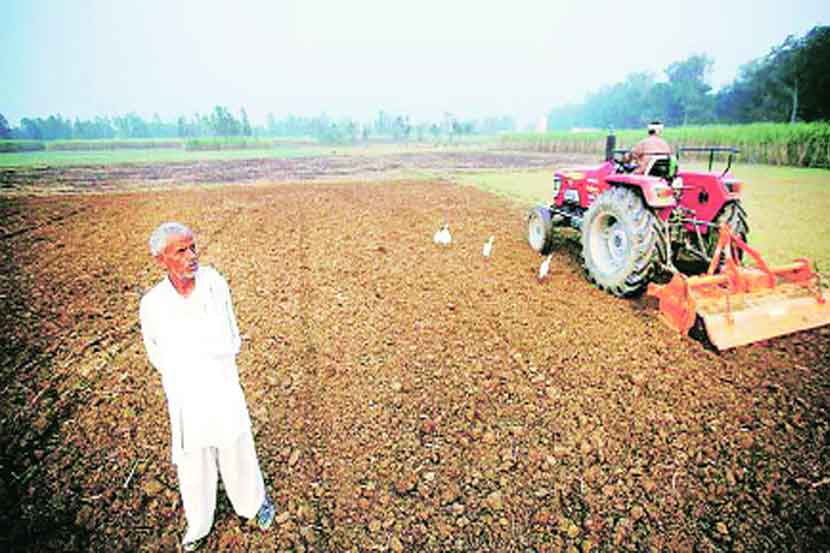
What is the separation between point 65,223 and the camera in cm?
1072

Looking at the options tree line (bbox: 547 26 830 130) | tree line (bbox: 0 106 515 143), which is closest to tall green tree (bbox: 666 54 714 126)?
tree line (bbox: 547 26 830 130)

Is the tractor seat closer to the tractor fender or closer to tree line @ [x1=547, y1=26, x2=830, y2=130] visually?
the tractor fender

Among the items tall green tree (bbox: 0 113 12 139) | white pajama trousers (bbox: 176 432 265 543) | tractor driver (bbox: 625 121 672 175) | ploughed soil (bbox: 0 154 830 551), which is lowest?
ploughed soil (bbox: 0 154 830 551)

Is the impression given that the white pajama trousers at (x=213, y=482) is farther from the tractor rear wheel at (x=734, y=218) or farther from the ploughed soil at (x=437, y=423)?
the tractor rear wheel at (x=734, y=218)

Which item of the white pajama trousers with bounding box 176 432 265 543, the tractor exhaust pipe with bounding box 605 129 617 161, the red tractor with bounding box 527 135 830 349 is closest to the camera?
the white pajama trousers with bounding box 176 432 265 543

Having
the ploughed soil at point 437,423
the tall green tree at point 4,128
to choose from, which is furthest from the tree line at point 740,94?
the tall green tree at point 4,128

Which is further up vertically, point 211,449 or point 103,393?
point 211,449

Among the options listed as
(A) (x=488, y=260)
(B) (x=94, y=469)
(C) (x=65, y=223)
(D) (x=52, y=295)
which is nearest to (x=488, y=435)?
(B) (x=94, y=469)

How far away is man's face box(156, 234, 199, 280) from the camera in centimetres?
195

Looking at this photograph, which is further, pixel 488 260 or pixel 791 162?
pixel 791 162

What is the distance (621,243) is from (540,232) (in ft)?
5.71

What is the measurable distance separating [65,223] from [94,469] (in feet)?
34.7

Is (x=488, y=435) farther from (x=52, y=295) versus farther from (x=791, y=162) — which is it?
(x=791, y=162)

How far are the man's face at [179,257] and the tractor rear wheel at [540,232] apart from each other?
5.69 metres
